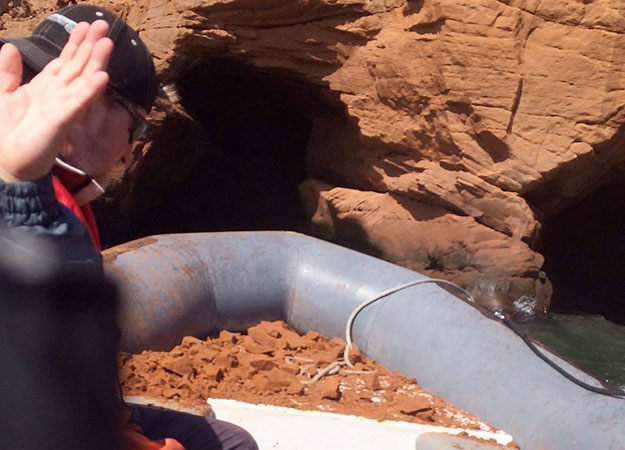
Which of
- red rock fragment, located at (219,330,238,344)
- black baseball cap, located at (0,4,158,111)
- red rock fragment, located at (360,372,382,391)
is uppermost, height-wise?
black baseball cap, located at (0,4,158,111)

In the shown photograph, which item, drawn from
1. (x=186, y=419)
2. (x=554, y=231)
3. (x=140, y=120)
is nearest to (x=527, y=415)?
(x=186, y=419)

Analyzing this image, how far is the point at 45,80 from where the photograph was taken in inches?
27.5

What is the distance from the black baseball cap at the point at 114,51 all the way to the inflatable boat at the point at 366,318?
1.80 metres

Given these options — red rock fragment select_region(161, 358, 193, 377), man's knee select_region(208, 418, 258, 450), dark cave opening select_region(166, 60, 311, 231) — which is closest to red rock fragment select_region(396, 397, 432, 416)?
red rock fragment select_region(161, 358, 193, 377)

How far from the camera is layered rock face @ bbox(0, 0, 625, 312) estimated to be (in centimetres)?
643

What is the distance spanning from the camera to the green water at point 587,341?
21.0 ft

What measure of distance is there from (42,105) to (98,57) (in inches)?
3.1

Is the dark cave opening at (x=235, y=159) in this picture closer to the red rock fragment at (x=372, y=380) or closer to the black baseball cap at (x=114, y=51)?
the red rock fragment at (x=372, y=380)

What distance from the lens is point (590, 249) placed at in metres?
9.84

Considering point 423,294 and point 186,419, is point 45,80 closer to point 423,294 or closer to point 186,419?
point 186,419

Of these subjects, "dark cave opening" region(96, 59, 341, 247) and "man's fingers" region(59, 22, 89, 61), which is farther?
"dark cave opening" region(96, 59, 341, 247)

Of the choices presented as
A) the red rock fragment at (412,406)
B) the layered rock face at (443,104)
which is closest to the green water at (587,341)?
the layered rock face at (443,104)

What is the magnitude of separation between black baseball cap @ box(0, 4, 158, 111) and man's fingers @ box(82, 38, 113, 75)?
16.0 inches

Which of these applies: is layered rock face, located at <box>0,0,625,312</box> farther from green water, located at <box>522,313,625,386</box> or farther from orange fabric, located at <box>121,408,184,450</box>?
orange fabric, located at <box>121,408,184,450</box>
